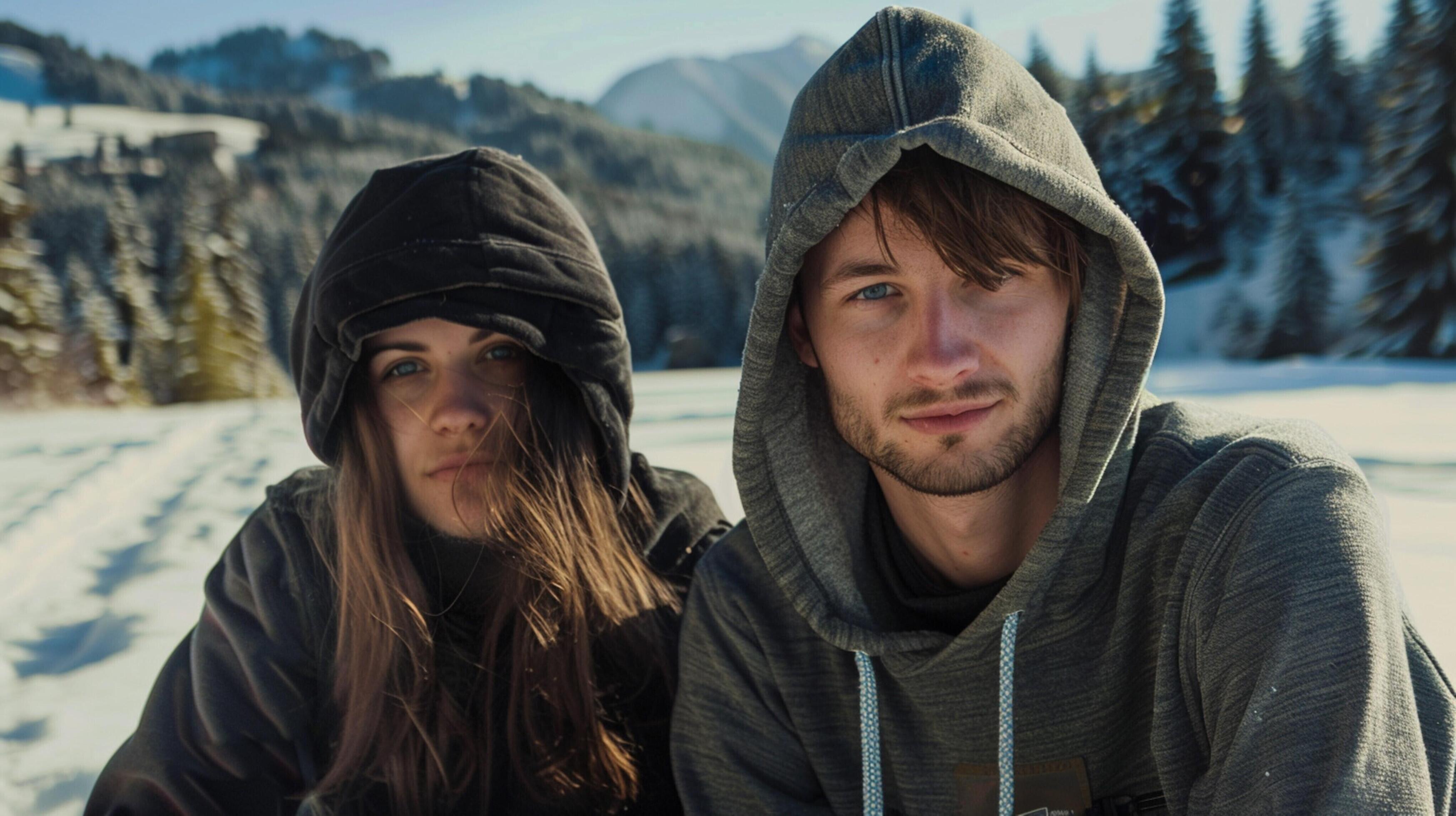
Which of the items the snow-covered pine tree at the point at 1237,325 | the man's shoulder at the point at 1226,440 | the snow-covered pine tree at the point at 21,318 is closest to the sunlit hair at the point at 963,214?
the man's shoulder at the point at 1226,440

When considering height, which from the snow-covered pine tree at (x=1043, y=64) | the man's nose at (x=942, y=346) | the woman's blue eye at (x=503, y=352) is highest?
the snow-covered pine tree at (x=1043, y=64)

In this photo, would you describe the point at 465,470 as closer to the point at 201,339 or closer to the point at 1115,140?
the point at 1115,140

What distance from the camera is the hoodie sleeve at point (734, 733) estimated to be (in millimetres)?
2148

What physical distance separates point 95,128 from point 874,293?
14928 cm

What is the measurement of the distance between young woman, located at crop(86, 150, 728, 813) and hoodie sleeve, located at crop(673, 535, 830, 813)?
0.34m

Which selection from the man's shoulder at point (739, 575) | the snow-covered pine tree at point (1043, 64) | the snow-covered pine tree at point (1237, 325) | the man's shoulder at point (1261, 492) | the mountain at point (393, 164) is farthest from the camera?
the mountain at point (393, 164)

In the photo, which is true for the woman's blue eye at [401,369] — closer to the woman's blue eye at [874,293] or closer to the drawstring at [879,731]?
the woman's blue eye at [874,293]

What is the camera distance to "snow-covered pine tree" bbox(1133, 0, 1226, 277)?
3.21 metres

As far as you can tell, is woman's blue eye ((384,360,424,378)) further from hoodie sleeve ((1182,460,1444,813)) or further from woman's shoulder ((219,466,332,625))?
hoodie sleeve ((1182,460,1444,813))

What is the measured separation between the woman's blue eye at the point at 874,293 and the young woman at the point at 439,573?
90cm

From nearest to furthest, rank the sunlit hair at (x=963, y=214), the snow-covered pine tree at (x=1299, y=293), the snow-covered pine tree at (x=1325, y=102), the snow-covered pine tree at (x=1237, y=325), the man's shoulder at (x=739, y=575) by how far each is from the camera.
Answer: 1. the sunlit hair at (x=963, y=214)
2. the man's shoulder at (x=739, y=575)
3. the snow-covered pine tree at (x=1237, y=325)
4. the snow-covered pine tree at (x=1299, y=293)
5. the snow-covered pine tree at (x=1325, y=102)

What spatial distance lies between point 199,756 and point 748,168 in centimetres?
14348

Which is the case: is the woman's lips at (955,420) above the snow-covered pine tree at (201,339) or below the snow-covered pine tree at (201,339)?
above

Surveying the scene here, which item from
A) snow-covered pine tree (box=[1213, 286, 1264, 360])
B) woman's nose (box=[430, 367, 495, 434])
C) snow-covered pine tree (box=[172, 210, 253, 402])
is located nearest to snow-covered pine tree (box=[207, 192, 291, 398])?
snow-covered pine tree (box=[172, 210, 253, 402])
